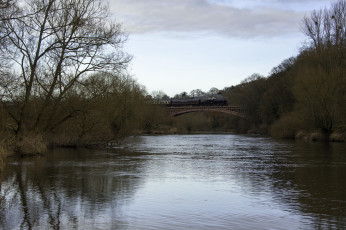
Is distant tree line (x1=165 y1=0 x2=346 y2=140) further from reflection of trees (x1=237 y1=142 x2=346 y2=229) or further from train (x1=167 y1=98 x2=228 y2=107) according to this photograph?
train (x1=167 y1=98 x2=228 y2=107)

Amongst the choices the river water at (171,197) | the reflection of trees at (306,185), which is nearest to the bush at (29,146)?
the river water at (171,197)

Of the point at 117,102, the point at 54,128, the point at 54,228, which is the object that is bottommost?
the point at 54,228

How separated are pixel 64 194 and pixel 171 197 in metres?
3.20

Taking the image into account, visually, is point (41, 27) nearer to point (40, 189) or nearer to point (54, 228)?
point (40, 189)

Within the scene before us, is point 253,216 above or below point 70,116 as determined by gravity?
below

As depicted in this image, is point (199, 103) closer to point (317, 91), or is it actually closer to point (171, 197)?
point (317, 91)

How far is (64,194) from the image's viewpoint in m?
12.7

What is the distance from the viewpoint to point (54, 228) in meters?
8.80

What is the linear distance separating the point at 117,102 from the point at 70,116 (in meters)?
9.53

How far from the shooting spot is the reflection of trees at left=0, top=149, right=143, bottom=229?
31.4ft

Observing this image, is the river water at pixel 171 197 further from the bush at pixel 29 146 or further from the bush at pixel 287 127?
the bush at pixel 287 127


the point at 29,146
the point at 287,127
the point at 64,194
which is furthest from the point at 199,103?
the point at 64,194

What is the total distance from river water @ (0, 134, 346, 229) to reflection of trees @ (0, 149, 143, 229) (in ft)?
0.08

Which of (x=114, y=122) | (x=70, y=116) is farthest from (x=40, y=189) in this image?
(x=114, y=122)
